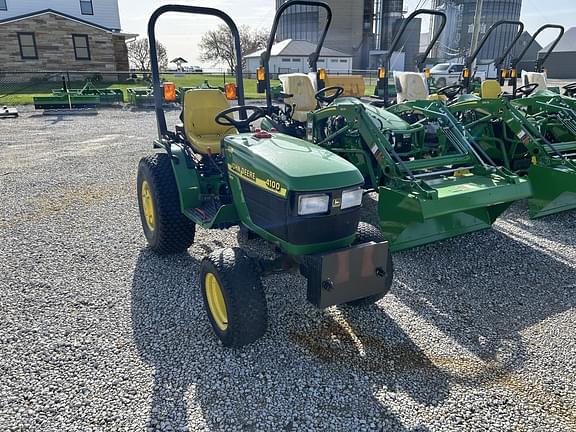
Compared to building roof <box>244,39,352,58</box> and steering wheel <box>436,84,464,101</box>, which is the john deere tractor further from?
building roof <box>244,39,352,58</box>

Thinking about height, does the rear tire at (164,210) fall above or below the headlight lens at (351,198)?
below

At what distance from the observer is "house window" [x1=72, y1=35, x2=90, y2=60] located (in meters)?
22.2

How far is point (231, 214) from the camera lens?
3176 mm

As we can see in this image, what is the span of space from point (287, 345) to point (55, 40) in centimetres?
2395

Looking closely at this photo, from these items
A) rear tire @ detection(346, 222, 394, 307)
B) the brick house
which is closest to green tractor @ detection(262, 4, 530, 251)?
rear tire @ detection(346, 222, 394, 307)

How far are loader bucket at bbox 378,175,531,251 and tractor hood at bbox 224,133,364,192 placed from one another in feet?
3.69

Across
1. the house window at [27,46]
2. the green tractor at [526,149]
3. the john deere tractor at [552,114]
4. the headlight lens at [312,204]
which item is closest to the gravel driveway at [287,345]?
the green tractor at [526,149]

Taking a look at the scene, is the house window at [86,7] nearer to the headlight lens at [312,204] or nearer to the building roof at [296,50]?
→ the building roof at [296,50]

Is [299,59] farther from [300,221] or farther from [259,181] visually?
[300,221]

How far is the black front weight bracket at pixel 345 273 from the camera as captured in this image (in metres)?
2.34

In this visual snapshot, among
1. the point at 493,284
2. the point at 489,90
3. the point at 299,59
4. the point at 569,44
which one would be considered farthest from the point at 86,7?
the point at 569,44

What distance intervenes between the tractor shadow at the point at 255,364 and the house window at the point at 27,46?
2295cm

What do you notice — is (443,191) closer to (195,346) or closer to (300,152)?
(300,152)

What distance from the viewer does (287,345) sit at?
106 inches
